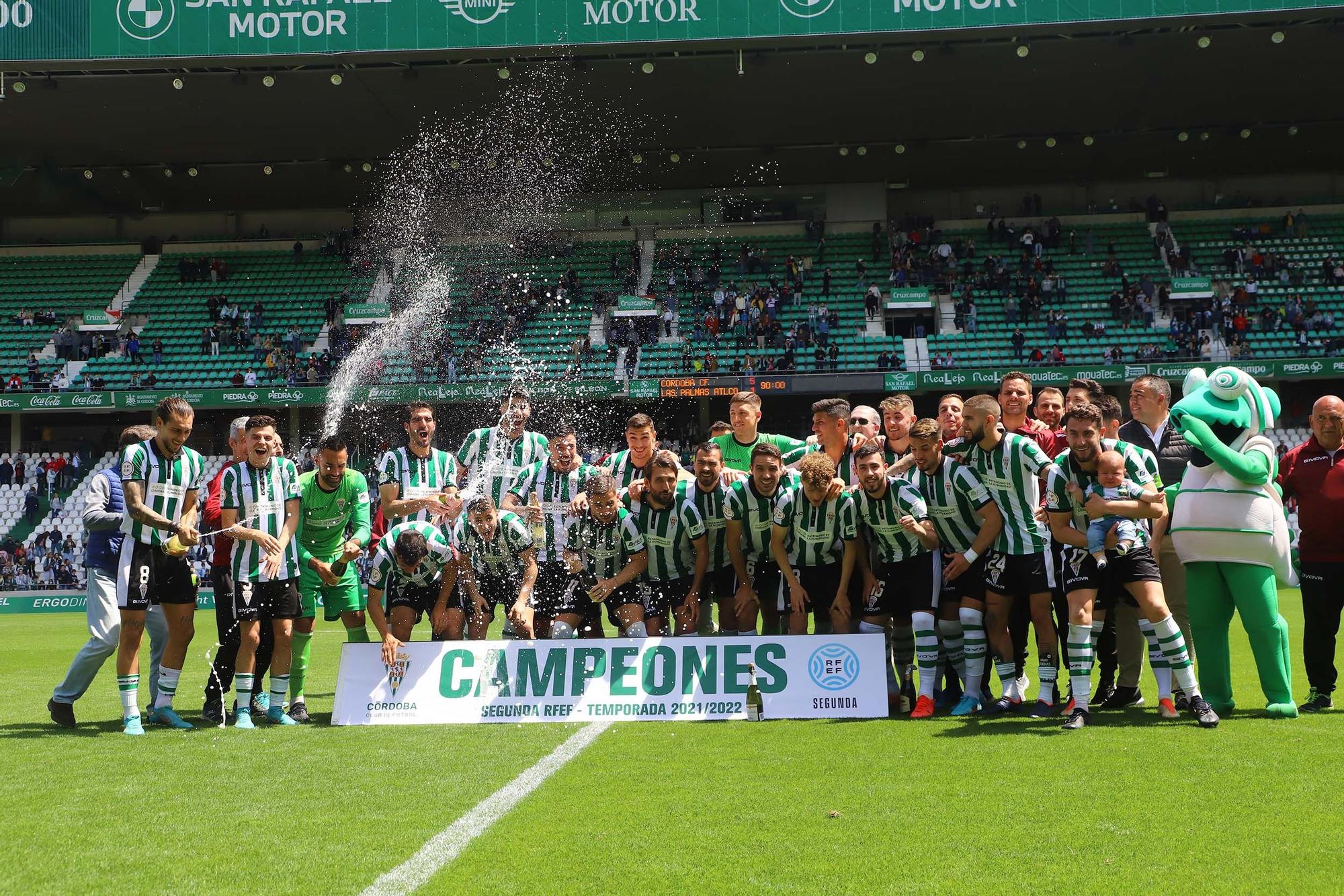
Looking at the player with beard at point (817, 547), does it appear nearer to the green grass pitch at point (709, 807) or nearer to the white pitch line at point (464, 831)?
the green grass pitch at point (709, 807)

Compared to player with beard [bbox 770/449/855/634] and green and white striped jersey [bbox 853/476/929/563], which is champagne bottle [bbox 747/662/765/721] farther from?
green and white striped jersey [bbox 853/476/929/563]

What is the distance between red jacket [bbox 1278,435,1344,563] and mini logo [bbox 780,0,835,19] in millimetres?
18348

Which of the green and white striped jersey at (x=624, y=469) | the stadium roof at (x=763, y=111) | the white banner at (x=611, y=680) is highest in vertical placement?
the stadium roof at (x=763, y=111)

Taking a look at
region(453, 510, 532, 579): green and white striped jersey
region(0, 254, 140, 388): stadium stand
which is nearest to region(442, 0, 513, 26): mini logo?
region(0, 254, 140, 388): stadium stand

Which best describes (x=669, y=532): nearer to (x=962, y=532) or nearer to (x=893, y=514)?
(x=893, y=514)

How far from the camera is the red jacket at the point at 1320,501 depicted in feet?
24.6

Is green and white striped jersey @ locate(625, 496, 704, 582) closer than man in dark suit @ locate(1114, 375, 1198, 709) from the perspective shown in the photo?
No

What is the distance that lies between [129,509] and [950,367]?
24.1 m

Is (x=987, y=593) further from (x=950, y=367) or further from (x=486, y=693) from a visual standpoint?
(x=950, y=367)

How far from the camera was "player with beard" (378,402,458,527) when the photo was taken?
9367mm

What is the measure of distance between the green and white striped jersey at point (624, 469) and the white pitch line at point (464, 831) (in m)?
2.46

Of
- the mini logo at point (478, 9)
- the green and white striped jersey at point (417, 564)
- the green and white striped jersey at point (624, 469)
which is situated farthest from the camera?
the mini logo at point (478, 9)

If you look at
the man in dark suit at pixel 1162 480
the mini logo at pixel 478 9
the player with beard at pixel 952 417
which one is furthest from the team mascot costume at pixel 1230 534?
the mini logo at pixel 478 9

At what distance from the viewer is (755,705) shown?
7.38 meters
